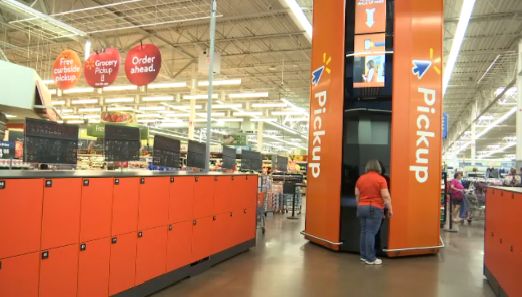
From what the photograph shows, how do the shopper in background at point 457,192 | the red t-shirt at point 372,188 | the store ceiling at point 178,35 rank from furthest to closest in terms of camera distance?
the store ceiling at point 178,35
the shopper in background at point 457,192
the red t-shirt at point 372,188

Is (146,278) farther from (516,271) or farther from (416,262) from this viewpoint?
(416,262)

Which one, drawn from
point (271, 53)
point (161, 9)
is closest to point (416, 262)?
point (161, 9)

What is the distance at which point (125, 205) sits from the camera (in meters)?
3.83

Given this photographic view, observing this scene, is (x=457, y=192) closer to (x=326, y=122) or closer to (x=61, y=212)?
(x=326, y=122)

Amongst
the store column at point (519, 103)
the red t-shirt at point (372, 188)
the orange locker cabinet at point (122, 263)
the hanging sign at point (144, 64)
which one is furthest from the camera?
the store column at point (519, 103)

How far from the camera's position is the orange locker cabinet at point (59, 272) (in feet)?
9.68

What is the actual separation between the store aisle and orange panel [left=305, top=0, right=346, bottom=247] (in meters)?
0.57

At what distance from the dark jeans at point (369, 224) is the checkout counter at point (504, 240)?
4.61 ft

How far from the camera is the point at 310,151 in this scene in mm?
7371

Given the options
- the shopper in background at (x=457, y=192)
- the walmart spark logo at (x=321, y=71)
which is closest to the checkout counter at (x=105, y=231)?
the walmart spark logo at (x=321, y=71)

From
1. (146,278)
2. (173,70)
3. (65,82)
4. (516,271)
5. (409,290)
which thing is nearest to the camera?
(516,271)

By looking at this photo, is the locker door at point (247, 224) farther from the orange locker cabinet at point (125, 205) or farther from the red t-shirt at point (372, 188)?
the orange locker cabinet at point (125, 205)

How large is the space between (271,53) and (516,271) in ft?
42.8

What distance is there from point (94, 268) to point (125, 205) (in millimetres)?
633
